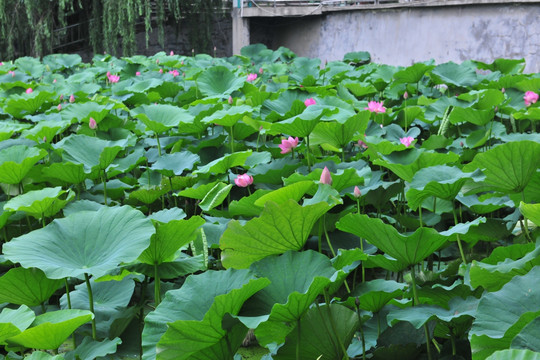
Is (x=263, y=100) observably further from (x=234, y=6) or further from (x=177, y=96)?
(x=234, y=6)

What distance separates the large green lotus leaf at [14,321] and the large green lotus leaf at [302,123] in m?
0.94

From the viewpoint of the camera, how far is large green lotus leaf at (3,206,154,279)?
1.19 metres

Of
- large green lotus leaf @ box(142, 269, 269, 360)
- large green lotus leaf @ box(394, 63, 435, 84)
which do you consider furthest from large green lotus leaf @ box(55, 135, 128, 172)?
large green lotus leaf @ box(394, 63, 435, 84)

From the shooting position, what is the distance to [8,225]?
190 centimetres

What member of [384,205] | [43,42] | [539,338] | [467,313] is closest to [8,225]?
[384,205]

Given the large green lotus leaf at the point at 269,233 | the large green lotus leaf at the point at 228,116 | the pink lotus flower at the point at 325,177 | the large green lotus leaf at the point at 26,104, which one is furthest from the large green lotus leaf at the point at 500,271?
the large green lotus leaf at the point at 26,104

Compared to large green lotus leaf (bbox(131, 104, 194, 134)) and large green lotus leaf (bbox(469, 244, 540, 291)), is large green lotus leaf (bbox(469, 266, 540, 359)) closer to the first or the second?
large green lotus leaf (bbox(469, 244, 540, 291))

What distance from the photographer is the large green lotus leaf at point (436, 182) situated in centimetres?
148

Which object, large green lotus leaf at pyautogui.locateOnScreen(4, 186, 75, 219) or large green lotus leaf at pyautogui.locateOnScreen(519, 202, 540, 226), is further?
large green lotus leaf at pyautogui.locateOnScreen(4, 186, 75, 219)

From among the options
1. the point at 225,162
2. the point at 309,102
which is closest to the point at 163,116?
the point at 309,102

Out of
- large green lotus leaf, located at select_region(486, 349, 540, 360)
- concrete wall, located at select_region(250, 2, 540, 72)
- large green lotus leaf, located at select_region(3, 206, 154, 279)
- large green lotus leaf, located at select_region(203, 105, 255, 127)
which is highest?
large green lotus leaf, located at select_region(486, 349, 540, 360)

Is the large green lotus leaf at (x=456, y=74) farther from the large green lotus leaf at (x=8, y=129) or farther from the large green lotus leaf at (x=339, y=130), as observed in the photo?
the large green lotus leaf at (x=8, y=129)

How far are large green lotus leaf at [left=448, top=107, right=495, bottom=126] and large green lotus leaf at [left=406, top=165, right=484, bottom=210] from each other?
3.00ft

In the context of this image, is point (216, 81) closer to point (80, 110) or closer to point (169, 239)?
point (80, 110)
